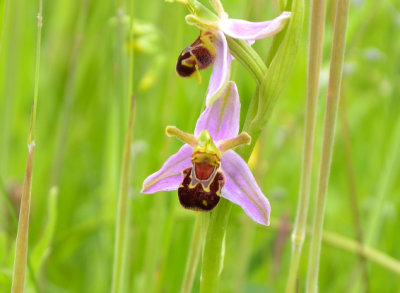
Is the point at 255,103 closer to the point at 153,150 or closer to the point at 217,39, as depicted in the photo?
the point at 217,39

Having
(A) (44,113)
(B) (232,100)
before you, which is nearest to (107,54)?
(A) (44,113)

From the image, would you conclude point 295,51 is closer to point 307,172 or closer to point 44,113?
point 307,172

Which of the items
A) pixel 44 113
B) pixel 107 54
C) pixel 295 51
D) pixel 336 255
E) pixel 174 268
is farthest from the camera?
pixel 44 113

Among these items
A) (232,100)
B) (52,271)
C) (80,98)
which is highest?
(80,98)

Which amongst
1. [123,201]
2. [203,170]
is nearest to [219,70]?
[203,170]

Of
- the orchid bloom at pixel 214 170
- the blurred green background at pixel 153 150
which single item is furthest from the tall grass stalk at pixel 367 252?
the orchid bloom at pixel 214 170

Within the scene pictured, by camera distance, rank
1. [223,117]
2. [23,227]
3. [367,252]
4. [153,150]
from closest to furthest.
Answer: [23,227], [223,117], [367,252], [153,150]

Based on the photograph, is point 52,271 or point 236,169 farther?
point 52,271

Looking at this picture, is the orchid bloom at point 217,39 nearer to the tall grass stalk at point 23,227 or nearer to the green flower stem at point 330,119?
the green flower stem at point 330,119
